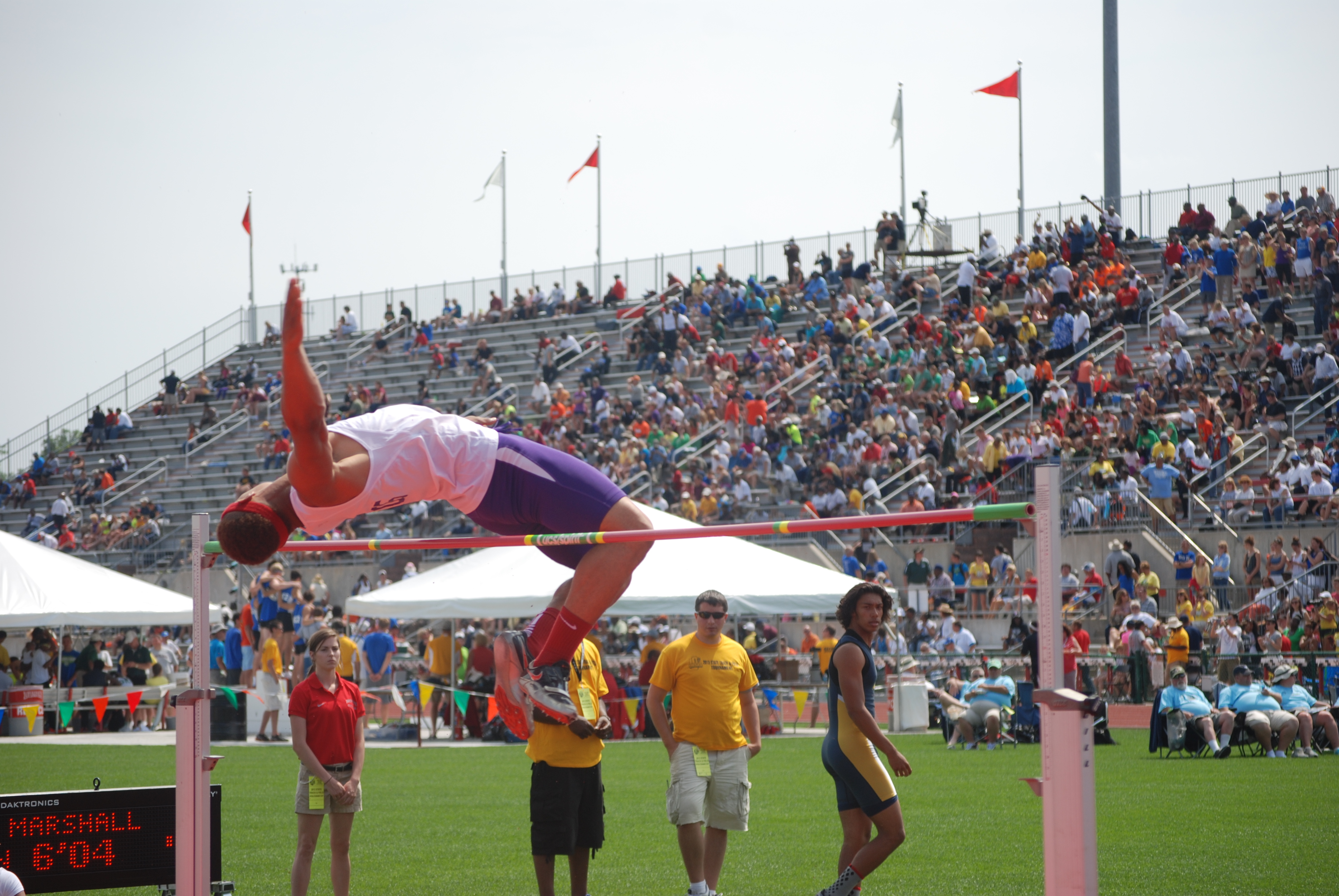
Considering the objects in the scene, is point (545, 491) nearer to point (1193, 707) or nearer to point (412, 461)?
point (412, 461)

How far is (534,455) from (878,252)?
27134 millimetres

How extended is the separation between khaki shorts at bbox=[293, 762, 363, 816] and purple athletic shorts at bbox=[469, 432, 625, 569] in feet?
9.01

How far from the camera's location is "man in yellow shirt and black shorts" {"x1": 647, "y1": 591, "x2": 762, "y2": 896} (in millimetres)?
7594

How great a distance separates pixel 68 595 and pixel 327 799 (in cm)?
1307

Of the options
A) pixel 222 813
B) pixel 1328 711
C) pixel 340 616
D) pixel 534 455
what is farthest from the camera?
pixel 340 616

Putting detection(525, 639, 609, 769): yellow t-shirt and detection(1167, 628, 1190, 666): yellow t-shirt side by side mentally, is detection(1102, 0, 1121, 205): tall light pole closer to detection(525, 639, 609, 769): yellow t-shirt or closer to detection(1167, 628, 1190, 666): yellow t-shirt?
detection(1167, 628, 1190, 666): yellow t-shirt

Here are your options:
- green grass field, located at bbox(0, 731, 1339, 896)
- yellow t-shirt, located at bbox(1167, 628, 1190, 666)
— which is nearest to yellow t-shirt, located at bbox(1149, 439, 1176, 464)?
yellow t-shirt, located at bbox(1167, 628, 1190, 666)

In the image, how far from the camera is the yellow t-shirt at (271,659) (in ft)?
61.2

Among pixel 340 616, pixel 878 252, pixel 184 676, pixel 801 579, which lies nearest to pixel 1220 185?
pixel 878 252

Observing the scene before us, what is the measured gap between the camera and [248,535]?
15.6 feet

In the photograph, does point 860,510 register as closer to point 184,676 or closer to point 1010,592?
point 1010,592

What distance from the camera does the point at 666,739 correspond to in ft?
25.8

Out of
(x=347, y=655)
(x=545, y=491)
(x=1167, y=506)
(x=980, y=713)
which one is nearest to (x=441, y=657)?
(x=347, y=655)

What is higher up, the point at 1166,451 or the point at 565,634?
the point at 1166,451
